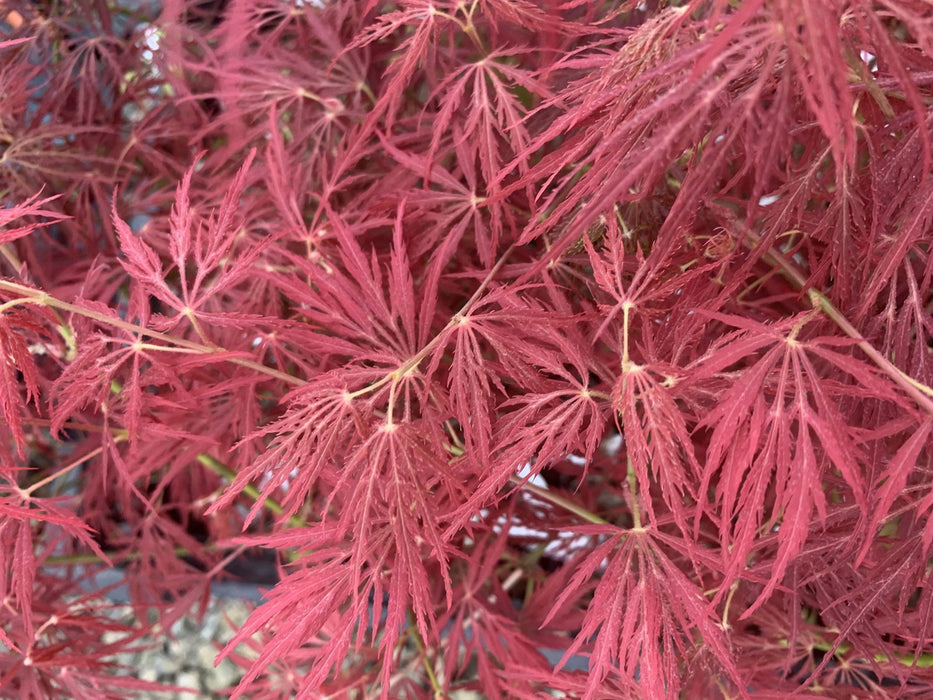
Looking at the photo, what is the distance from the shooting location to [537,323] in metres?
0.47

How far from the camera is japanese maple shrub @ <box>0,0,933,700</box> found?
1.21 ft

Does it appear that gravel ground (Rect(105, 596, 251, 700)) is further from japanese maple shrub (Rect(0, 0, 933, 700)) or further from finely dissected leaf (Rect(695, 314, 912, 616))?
finely dissected leaf (Rect(695, 314, 912, 616))

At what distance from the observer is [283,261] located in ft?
2.35

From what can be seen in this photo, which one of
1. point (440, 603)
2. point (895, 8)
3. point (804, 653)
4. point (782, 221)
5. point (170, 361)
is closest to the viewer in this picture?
point (895, 8)

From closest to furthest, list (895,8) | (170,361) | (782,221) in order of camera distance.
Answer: (895,8) < (782,221) < (170,361)

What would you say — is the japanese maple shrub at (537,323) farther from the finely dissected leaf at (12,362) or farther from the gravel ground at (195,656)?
the gravel ground at (195,656)

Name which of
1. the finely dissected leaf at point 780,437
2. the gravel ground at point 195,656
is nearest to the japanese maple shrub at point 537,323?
the finely dissected leaf at point 780,437

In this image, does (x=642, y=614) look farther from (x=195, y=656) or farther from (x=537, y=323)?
(x=195, y=656)

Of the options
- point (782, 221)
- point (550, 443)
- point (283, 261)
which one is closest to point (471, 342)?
point (550, 443)

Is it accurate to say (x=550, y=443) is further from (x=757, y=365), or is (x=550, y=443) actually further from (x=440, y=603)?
(x=440, y=603)

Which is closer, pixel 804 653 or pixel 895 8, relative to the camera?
pixel 895 8

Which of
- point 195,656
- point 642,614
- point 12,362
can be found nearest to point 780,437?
point 642,614

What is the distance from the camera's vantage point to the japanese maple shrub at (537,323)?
0.37 m

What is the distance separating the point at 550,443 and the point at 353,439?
14 cm
